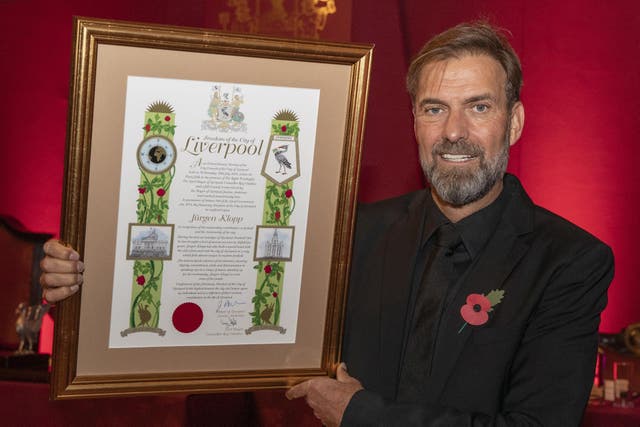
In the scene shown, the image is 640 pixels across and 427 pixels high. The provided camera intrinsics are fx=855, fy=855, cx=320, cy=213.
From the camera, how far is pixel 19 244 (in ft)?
13.8

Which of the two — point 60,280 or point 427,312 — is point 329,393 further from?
point 60,280

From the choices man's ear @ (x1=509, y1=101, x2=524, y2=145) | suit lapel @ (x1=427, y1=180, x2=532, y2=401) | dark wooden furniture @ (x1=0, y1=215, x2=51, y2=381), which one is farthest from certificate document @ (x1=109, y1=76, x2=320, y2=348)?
dark wooden furniture @ (x1=0, y1=215, x2=51, y2=381)

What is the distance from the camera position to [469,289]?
1890 millimetres

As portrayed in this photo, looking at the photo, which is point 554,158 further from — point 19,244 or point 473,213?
point 19,244

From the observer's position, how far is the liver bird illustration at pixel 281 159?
1.80 metres

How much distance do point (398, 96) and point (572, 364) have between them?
1.99m

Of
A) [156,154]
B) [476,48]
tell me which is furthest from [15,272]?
[476,48]

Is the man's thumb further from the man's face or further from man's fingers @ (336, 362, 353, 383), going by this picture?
the man's face

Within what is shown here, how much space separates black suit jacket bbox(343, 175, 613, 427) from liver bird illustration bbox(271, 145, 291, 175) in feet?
1.29

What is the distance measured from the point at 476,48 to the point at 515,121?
208 mm

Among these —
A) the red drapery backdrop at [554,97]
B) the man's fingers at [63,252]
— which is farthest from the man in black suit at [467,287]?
the red drapery backdrop at [554,97]

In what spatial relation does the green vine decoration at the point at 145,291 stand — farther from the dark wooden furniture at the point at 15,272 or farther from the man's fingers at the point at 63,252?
the dark wooden furniture at the point at 15,272

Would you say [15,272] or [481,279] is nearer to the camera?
[481,279]

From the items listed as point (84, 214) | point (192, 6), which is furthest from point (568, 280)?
point (192, 6)
